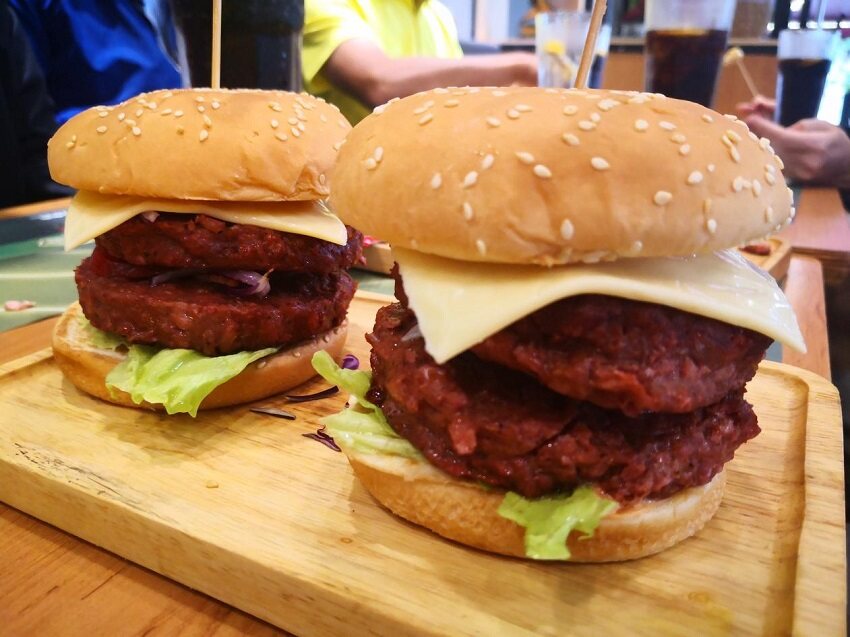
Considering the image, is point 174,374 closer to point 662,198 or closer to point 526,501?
point 526,501

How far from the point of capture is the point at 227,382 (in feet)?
7.22

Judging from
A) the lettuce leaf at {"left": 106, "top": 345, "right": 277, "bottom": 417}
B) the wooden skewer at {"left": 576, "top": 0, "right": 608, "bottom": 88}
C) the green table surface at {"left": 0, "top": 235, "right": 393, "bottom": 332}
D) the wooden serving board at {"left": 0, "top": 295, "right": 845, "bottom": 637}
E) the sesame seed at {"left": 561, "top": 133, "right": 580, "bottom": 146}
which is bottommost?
the green table surface at {"left": 0, "top": 235, "right": 393, "bottom": 332}

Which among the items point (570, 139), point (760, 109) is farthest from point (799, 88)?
point (570, 139)

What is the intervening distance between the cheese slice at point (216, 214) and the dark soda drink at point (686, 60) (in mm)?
3214

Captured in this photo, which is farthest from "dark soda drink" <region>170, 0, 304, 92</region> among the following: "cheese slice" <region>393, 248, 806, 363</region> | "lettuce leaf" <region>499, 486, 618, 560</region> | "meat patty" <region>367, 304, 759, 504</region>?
"lettuce leaf" <region>499, 486, 618, 560</region>

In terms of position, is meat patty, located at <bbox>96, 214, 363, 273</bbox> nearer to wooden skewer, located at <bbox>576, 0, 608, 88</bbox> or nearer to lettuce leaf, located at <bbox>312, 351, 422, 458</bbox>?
lettuce leaf, located at <bbox>312, 351, 422, 458</bbox>

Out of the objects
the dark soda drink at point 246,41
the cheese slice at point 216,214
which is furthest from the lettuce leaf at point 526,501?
Answer: the dark soda drink at point 246,41

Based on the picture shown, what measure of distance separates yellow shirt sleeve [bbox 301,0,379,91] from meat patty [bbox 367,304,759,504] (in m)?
4.50

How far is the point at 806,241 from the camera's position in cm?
437

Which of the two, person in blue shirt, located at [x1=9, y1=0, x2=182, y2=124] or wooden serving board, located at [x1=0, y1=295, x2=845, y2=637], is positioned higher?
person in blue shirt, located at [x1=9, y1=0, x2=182, y2=124]

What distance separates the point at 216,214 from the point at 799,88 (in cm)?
586

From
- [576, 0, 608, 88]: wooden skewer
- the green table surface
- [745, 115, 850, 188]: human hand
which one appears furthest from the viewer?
[745, 115, 850, 188]: human hand

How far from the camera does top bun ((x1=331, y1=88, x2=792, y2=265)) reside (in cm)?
136

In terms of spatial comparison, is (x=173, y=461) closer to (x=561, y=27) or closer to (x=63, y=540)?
(x=63, y=540)
